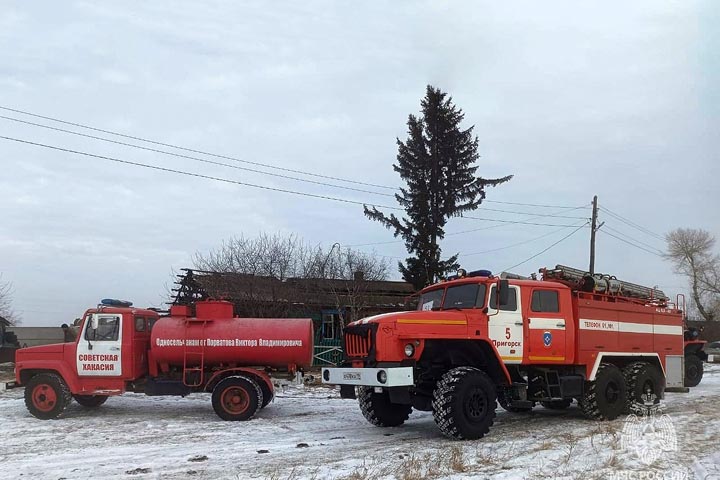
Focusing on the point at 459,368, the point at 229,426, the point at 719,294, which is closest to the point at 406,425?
the point at 459,368

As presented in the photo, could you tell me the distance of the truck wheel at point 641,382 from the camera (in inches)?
486

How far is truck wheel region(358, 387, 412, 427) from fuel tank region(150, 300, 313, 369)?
1784mm

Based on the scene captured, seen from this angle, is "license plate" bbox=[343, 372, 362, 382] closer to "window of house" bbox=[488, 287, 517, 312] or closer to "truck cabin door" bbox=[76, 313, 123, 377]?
"window of house" bbox=[488, 287, 517, 312]

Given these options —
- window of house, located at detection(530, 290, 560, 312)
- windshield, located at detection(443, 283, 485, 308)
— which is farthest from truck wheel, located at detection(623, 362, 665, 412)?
windshield, located at detection(443, 283, 485, 308)

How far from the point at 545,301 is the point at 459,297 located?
66.7 inches

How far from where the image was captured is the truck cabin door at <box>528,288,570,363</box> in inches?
438

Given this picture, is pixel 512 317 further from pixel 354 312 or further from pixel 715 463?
pixel 354 312

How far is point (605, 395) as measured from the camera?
11852mm

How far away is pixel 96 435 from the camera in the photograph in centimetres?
1053

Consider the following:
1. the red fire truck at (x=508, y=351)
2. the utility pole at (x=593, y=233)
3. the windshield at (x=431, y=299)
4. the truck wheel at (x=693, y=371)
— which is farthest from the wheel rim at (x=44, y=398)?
the utility pole at (x=593, y=233)

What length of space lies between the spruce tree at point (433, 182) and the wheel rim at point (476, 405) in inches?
734

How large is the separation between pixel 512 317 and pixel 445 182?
19.4 metres

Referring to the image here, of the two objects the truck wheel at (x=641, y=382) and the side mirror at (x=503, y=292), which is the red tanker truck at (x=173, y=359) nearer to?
the side mirror at (x=503, y=292)

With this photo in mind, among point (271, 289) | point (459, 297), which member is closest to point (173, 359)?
point (459, 297)
